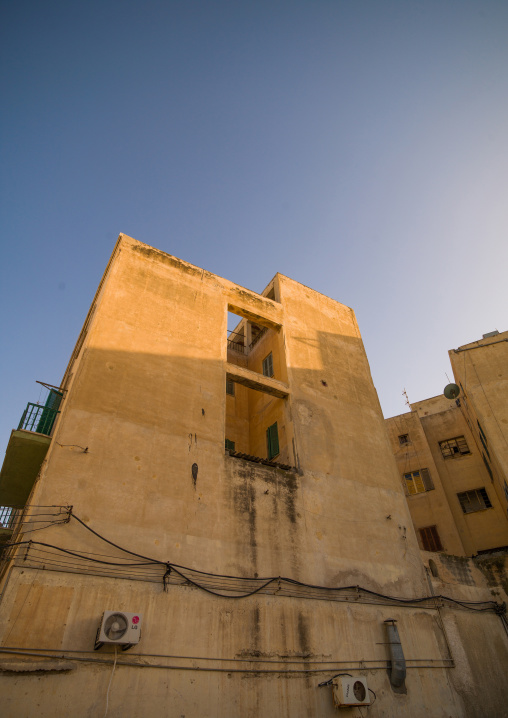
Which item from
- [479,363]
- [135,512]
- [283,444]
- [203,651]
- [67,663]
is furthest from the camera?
Result: [479,363]

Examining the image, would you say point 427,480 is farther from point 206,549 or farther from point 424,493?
point 206,549

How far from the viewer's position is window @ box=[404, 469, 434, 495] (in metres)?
25.5

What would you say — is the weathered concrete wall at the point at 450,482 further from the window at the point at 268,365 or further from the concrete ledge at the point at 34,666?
the concrete ledge at the point at 34,666

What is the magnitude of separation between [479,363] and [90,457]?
63.8 feet

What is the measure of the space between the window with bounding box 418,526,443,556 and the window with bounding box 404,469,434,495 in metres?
2.14

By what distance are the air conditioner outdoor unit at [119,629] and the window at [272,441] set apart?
→ 28.0 feet

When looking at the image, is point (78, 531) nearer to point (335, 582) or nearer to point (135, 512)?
point (135, 512)

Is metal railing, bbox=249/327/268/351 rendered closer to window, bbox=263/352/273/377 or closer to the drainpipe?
window, bbox=263/352/273/377

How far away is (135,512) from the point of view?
11391 millimetres

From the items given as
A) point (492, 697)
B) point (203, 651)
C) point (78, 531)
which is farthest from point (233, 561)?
point (492, 697)

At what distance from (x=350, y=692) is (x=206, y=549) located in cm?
512

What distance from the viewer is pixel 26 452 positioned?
12.6 metres

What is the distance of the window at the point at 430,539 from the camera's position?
23484mm

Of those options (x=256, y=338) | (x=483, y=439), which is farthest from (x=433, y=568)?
(x=256, y=338)
